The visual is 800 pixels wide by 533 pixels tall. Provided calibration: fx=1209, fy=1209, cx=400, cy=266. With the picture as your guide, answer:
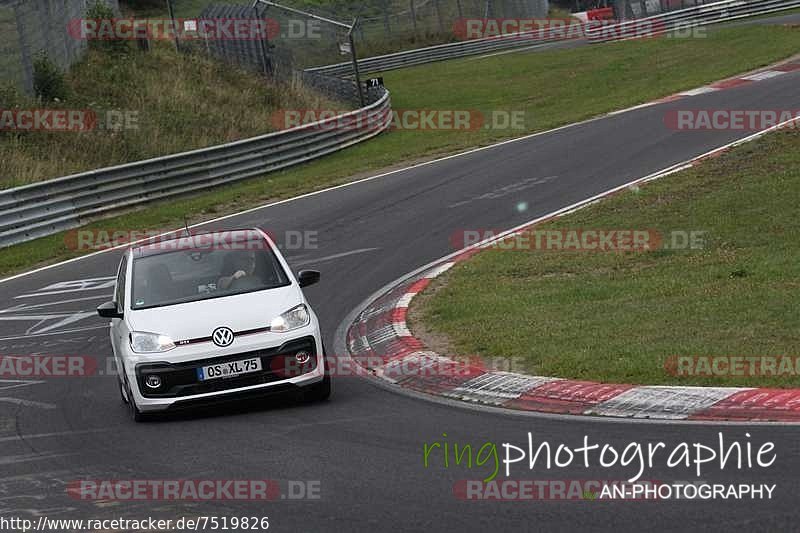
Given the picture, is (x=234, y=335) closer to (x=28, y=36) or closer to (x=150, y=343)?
(x=150, y=343)

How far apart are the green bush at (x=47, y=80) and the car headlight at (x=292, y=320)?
2150 centimetres

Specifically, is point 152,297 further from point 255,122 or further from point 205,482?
point 255,122

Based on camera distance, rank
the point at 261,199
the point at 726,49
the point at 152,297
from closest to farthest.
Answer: the point at 152,297, the point at 261,199, the point at 726,49

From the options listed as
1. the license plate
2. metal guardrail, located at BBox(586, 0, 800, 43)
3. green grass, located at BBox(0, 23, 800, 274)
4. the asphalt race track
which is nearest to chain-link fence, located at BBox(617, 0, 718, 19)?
metal guardrail, located at BBox(586, 0, 800, 43)

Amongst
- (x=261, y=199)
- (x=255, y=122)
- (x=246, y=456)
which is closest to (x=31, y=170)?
Answer: (x=261, y=199)

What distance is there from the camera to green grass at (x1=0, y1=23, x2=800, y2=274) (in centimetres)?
2489

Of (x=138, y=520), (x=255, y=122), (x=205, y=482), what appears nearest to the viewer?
(x=138, y=520)

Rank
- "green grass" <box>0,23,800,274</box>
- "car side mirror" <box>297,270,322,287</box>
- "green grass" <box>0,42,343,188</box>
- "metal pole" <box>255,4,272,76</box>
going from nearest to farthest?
1. "car side mirror" <box>297,270,322,287</box>
2. "green grass" <box>0,23,800,274</box>
3. "green grass" <box>0,42,343,188</box>
4. "metal pole" <box>255,4,272,76</box>

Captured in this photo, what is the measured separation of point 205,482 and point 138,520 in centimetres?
84

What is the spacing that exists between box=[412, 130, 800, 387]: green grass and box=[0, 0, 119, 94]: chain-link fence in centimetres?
1571

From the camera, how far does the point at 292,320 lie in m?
10.5

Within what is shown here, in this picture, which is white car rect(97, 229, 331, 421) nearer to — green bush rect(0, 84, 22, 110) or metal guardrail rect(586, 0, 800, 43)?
green bush rect(0, 84, 22, 110)

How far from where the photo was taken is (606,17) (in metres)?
61.1

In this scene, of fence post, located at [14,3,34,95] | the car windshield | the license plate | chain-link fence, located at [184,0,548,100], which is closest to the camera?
the license plate
